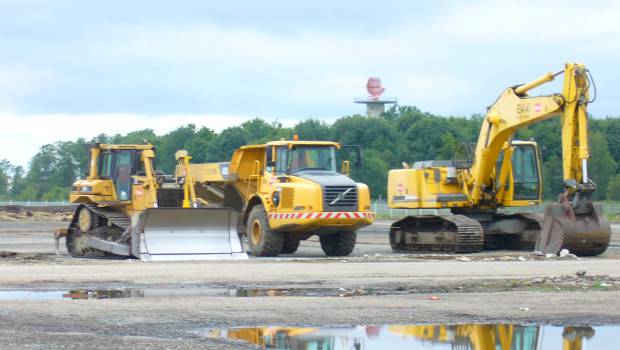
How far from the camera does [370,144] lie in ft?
350

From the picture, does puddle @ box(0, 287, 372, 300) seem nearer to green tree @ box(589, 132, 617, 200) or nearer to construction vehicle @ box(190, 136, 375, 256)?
construction vehicle @ box(190, 136, 375, 256)

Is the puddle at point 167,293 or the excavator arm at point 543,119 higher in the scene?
the excavator arm at point 543,119

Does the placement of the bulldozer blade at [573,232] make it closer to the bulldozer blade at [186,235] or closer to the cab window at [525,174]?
the cab window at [525,174]

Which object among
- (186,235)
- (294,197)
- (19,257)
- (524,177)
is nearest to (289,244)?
(294,197)

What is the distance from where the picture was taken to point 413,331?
13.0m

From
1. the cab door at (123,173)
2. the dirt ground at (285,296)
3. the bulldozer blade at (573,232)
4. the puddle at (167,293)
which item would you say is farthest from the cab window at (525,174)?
the puddle at (167,293)

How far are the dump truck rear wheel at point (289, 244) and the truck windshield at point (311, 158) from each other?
1.84m

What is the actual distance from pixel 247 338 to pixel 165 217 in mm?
15053

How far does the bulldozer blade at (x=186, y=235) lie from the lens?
26.8m

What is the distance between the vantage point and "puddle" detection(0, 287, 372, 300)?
1667 cm

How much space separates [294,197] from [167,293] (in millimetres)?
11539

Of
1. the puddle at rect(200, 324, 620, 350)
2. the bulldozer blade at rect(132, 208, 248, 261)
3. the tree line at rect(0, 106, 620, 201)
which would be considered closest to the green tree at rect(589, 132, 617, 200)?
the tree line at rect(0, 106, 620, 201)

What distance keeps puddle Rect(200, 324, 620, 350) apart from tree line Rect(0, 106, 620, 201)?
65.3 meters

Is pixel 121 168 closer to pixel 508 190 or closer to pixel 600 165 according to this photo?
pixel 508 190
